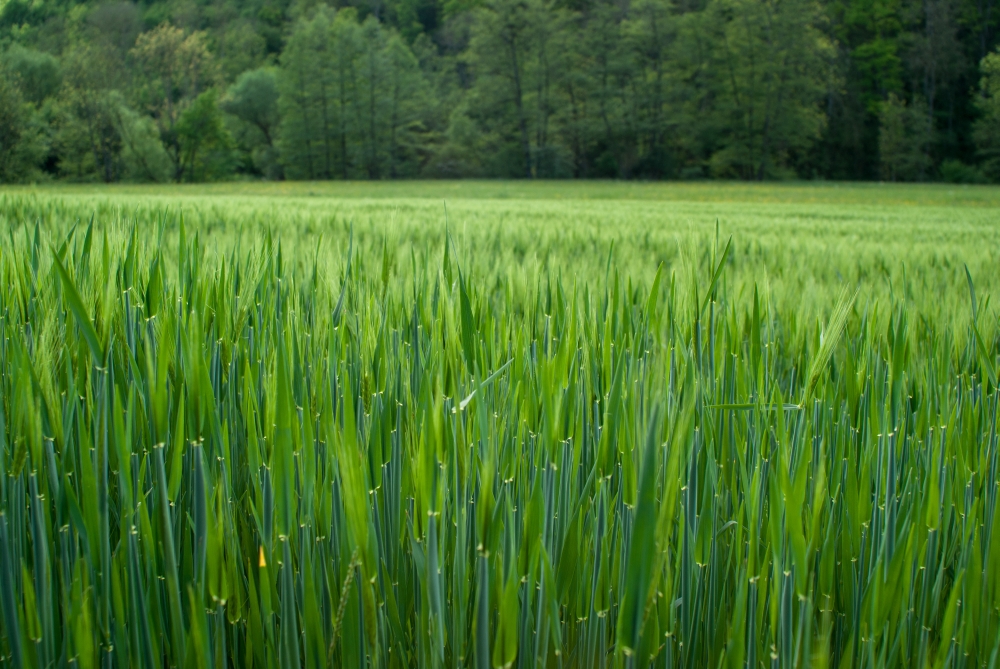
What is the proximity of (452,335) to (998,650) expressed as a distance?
0.68 meters

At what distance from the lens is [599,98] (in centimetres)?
4269

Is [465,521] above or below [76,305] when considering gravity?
below

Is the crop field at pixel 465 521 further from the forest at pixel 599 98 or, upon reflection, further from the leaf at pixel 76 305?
the forest at pixel 599 98

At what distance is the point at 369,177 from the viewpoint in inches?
1761

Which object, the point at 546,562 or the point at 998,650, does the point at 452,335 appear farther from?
the point at 998,650

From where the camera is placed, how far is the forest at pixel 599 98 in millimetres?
39312

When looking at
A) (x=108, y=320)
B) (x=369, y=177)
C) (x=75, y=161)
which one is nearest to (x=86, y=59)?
(x=75, y=161)

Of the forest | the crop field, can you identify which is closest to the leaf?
the crop field

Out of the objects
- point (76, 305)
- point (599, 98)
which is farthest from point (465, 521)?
point (599, 98)

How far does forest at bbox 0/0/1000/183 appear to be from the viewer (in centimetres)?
3931

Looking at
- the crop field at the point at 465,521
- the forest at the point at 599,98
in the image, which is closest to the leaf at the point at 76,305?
the crop field at the point at 465,521

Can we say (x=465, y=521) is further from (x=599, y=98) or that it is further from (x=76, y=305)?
(x=599, y=98)

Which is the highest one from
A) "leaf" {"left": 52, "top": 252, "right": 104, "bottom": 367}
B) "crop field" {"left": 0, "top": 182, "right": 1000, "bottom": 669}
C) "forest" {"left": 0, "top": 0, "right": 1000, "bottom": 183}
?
"forest" {"left": 0, "top": 0, "right": 1000, "bottom": 183}

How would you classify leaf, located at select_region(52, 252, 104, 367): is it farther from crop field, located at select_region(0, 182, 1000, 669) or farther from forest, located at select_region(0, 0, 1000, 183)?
forest, located at select_region(0, 0, 1000, 183)
